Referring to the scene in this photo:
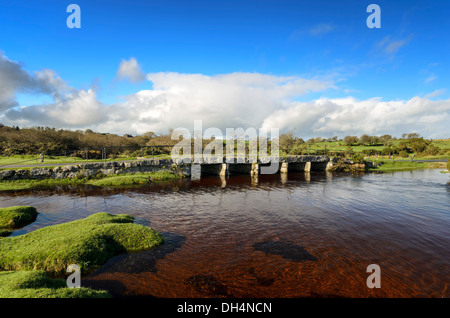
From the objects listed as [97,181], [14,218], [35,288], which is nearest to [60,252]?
[35,288]

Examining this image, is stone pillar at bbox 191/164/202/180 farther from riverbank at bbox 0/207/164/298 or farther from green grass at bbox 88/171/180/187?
riverbank at bbox 0/207/164/298

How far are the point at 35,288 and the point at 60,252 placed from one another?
2582 mm

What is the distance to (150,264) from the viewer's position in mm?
8055

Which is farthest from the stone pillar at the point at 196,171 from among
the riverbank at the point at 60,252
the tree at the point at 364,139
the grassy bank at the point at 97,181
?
the tree at the point at 364,139

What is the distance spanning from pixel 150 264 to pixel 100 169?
2183 cm

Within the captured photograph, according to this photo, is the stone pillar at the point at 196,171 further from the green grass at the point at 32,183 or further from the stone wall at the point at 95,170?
the green grass at the point at 32,183

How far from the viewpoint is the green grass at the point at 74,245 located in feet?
24.4

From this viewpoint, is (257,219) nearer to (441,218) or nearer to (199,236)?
(199,236)

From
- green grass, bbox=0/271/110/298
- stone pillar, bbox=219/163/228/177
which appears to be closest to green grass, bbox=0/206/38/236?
green grass, bbox=0/271/110/298

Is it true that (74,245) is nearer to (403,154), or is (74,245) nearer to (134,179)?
(134,179)

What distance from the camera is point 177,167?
29688 millimetres

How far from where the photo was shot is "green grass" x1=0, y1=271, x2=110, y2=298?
16.5 feet
